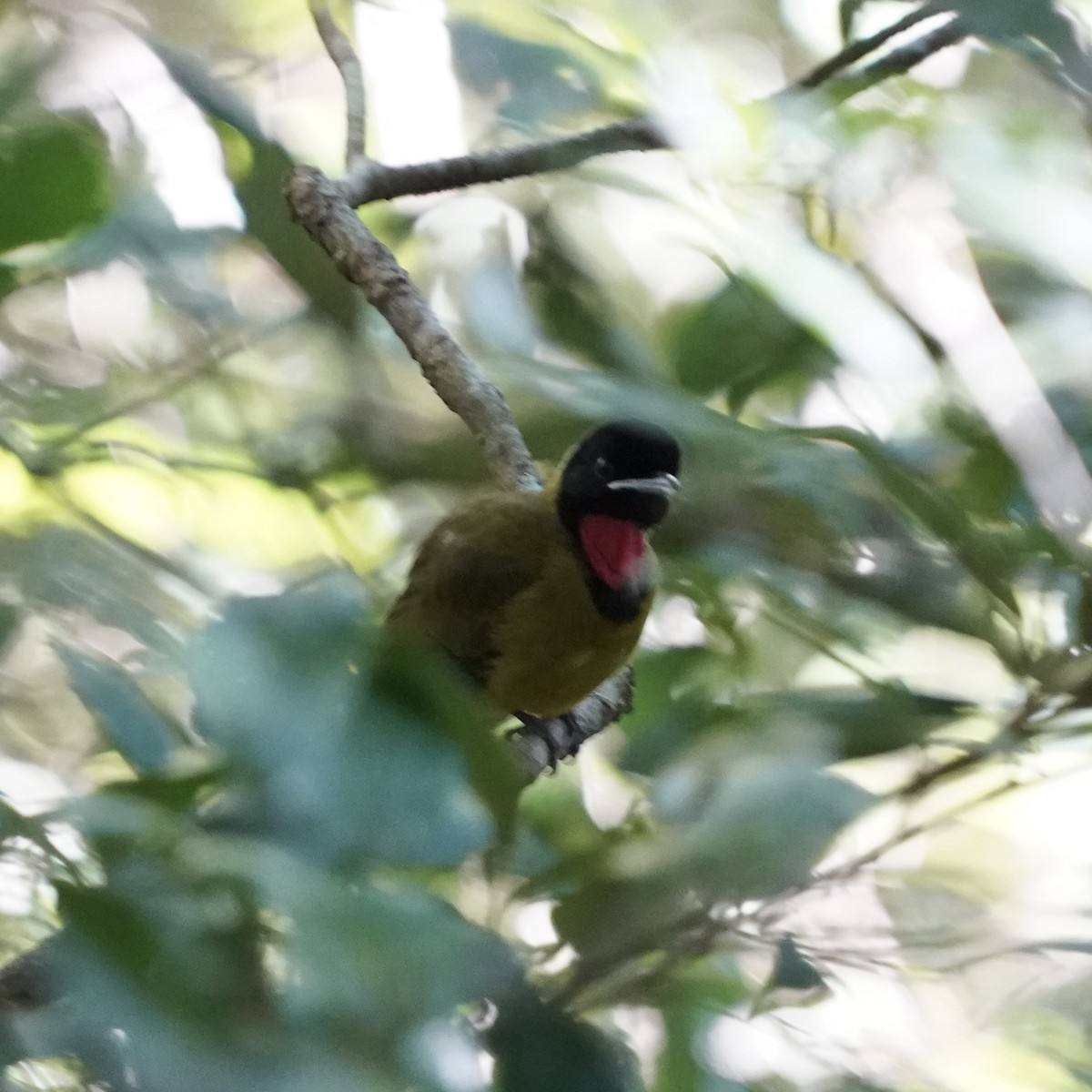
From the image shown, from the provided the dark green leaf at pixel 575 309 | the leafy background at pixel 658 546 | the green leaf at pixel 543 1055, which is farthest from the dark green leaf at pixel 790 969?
the dark green leaf at pixel 575 309

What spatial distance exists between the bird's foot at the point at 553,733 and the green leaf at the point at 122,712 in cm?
104

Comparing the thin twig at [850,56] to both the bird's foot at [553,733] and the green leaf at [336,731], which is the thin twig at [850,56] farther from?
the bird's foot at [553,733]

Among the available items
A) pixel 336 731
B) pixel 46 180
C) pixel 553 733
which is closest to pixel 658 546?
pixel 553 733

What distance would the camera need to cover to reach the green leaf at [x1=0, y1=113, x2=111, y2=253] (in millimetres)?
768

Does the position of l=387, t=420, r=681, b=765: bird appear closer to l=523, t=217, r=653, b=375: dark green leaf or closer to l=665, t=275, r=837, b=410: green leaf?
l=523, t=217, r=653, b=375: dark green leaf

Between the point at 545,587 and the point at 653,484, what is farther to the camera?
the point at 545,587

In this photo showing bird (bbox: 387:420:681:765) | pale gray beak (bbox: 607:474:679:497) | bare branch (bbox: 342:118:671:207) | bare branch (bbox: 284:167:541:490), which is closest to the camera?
bare branch (bbox: 342:118:671:207)

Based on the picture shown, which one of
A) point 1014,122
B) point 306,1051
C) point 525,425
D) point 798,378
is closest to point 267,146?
point 525,425

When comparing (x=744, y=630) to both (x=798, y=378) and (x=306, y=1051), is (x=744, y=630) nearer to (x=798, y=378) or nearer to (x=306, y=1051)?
(x=798, y=378)

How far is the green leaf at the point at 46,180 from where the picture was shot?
77 centimetres

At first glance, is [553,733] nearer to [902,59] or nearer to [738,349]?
[738,349]

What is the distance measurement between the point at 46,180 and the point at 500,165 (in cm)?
60

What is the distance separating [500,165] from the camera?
4.26ft

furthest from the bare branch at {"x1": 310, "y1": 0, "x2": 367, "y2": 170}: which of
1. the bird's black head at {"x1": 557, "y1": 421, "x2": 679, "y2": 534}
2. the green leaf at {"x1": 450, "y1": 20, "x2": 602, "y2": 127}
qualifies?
the bird's black head at {"x1": 557, "y1": 421, "x2": 679, "y2": 534}
